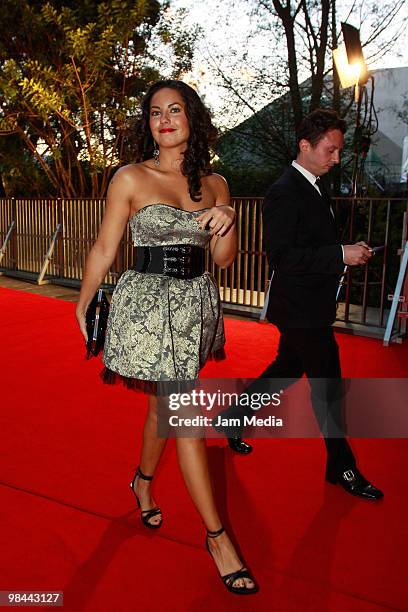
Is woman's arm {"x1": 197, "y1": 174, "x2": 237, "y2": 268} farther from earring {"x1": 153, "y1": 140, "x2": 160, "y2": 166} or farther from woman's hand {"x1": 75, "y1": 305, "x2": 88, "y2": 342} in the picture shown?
woman's hand {"x1": 75, "y1": 305, "x2": 88, "y2": 342}

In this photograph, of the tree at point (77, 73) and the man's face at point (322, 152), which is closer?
the man's face at point (322, 152)

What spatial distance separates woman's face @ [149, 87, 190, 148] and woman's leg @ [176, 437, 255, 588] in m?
1.00

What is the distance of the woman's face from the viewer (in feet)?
6.78

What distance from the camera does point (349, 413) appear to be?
3586 millimetres

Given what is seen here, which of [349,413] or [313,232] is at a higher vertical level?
[313,232]

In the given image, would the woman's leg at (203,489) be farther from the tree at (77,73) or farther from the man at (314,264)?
the tree at (77,73)

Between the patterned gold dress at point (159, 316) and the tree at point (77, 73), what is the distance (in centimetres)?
849

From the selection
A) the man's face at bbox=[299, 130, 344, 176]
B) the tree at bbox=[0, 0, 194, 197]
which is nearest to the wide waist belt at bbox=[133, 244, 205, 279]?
the man's face at bbox=[299, 130, 344, 176]

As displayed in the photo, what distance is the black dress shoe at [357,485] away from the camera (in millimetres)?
2521

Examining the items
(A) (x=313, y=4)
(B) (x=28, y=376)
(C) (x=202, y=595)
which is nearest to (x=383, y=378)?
(B) (x=28, y=376)

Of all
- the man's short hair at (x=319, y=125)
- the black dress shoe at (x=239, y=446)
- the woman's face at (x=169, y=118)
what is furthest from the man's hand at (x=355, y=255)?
the black dress shoe at (x=239, y=446)

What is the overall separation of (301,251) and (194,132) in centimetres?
67

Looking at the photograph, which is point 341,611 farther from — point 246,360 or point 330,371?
point 246,360

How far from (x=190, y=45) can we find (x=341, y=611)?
11377 mm
